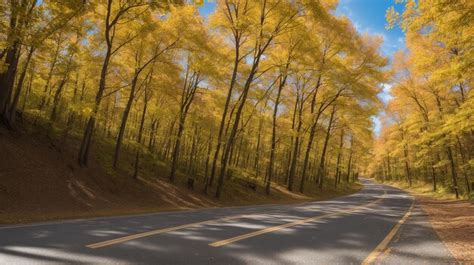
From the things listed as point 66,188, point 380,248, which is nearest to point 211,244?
point 380,248

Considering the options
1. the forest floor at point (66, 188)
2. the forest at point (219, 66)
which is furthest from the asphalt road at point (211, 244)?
the forest at point (219, 66)

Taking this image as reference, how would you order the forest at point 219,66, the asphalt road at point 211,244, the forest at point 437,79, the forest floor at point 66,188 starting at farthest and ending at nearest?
the forest at point 219,66 < the forest floor at point 66,188 < the forest at point 437,79 < the asphalt road at point 211,244

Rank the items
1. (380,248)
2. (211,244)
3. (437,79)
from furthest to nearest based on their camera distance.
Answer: (437,79) < (380,248) < (211,244)

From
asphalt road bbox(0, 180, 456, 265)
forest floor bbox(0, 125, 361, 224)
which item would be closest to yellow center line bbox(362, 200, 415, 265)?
asphalt road bbox(0, 180, 456, 265)

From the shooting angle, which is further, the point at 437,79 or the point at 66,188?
the point at 66,188

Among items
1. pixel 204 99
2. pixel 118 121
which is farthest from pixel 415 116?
pixel 118 121

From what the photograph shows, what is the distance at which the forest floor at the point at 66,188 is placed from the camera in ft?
35.7

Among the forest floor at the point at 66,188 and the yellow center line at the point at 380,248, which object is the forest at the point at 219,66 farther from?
the yellow center line at the point at 380,248

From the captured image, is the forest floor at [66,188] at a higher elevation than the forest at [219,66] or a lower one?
lower

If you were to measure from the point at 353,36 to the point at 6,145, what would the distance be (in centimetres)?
2122

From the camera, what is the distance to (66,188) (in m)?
13.2

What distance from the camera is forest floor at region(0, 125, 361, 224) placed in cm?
1087

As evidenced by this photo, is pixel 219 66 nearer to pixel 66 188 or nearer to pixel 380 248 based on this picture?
pixel 66 188

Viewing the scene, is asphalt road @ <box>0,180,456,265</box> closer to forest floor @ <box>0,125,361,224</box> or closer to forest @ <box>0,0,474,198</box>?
forest floor @ <box>0,125,361,224</box>
